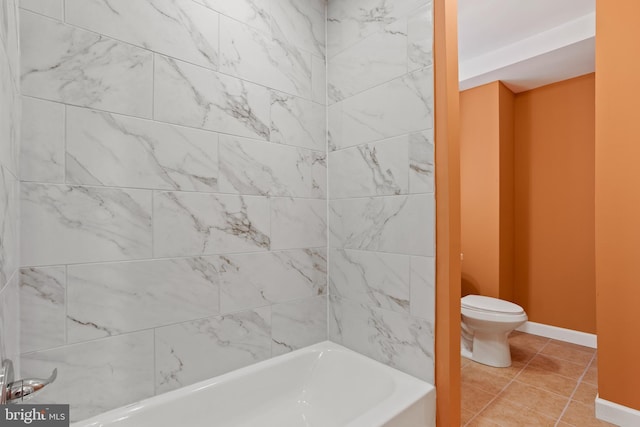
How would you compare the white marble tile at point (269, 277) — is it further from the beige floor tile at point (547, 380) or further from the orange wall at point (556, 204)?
the orange wall at point (556, 204)

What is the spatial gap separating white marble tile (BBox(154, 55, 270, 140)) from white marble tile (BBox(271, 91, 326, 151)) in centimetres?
6

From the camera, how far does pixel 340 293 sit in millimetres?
1908

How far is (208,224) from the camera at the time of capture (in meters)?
1.49

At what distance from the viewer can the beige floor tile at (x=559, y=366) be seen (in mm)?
2527

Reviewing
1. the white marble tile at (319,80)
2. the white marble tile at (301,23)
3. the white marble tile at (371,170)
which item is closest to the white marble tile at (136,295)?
the white marble tile at (371,170)

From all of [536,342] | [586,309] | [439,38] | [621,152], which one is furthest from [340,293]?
[586,309]

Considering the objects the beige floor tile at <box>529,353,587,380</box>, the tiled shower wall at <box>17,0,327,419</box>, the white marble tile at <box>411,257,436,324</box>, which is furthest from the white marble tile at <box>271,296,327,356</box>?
the beige floor tile at <box>529,353,587,380</box>

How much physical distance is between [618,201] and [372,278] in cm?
158

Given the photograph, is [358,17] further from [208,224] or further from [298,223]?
[208,224]

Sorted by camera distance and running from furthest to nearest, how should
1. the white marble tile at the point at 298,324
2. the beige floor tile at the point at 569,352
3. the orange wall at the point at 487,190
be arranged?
1. the orange wall at the point at 487,190
2. the beige floor tile at the point at 569,352
3. the white marble tile at the point at 298,324

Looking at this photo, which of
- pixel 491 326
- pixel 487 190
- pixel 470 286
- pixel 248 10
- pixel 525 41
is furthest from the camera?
pixel 470 286

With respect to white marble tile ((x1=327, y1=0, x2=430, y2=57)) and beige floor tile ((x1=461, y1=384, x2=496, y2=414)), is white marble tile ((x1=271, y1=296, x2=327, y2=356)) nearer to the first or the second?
beige floor tile ((x1=461, y1=384, x2=496, y2=414))

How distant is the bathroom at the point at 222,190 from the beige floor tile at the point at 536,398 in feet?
1.20

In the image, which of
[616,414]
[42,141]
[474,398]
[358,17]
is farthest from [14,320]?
[616,414]
